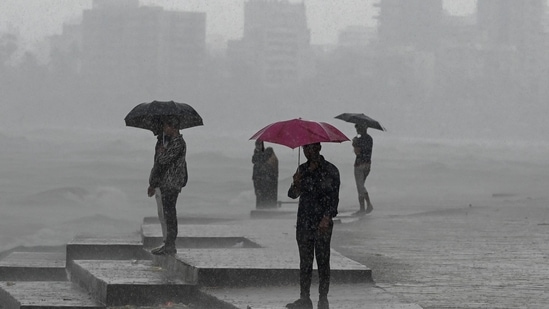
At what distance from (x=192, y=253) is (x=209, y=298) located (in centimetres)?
171

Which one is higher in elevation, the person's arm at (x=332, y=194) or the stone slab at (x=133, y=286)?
the person's arm at (x=332, y=194)

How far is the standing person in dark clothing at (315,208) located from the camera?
8102 mm

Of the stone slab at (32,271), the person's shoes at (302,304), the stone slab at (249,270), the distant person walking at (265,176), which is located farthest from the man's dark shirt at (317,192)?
the distant person walking at (265,176)

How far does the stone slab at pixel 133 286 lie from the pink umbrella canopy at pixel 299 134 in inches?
91.6

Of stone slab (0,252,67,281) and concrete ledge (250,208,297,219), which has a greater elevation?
concrete ledge (250,208,297,219)

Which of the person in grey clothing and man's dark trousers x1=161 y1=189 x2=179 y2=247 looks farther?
man's dark trousers x1=161 y1=189 x2=179 y2=247

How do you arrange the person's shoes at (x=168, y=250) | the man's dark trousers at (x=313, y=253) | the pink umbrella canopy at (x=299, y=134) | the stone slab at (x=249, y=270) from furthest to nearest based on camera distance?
the person's shoes at (x=168, y=250)
the stone slab at (x=249, y=270)
the man's dark trousers at (x=313, y=253)
the pink umbrella canopy at (x=299, y=134)

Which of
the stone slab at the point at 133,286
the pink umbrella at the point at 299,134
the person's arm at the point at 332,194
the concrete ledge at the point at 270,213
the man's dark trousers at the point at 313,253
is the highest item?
the pink umbrella at the point at 299,134

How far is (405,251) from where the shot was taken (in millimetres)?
13016

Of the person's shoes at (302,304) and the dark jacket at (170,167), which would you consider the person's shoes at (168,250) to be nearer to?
the dark jacket at (170,167)

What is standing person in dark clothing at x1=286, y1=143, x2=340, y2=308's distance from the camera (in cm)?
810

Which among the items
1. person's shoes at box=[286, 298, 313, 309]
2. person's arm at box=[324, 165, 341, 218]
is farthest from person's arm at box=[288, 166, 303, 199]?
person's shoes at box=[286, 298, 313, 309]

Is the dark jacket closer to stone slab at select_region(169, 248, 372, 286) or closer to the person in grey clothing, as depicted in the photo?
the person in grey clothing

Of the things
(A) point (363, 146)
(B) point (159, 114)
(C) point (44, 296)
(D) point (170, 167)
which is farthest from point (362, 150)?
(C) point (44, 296)
